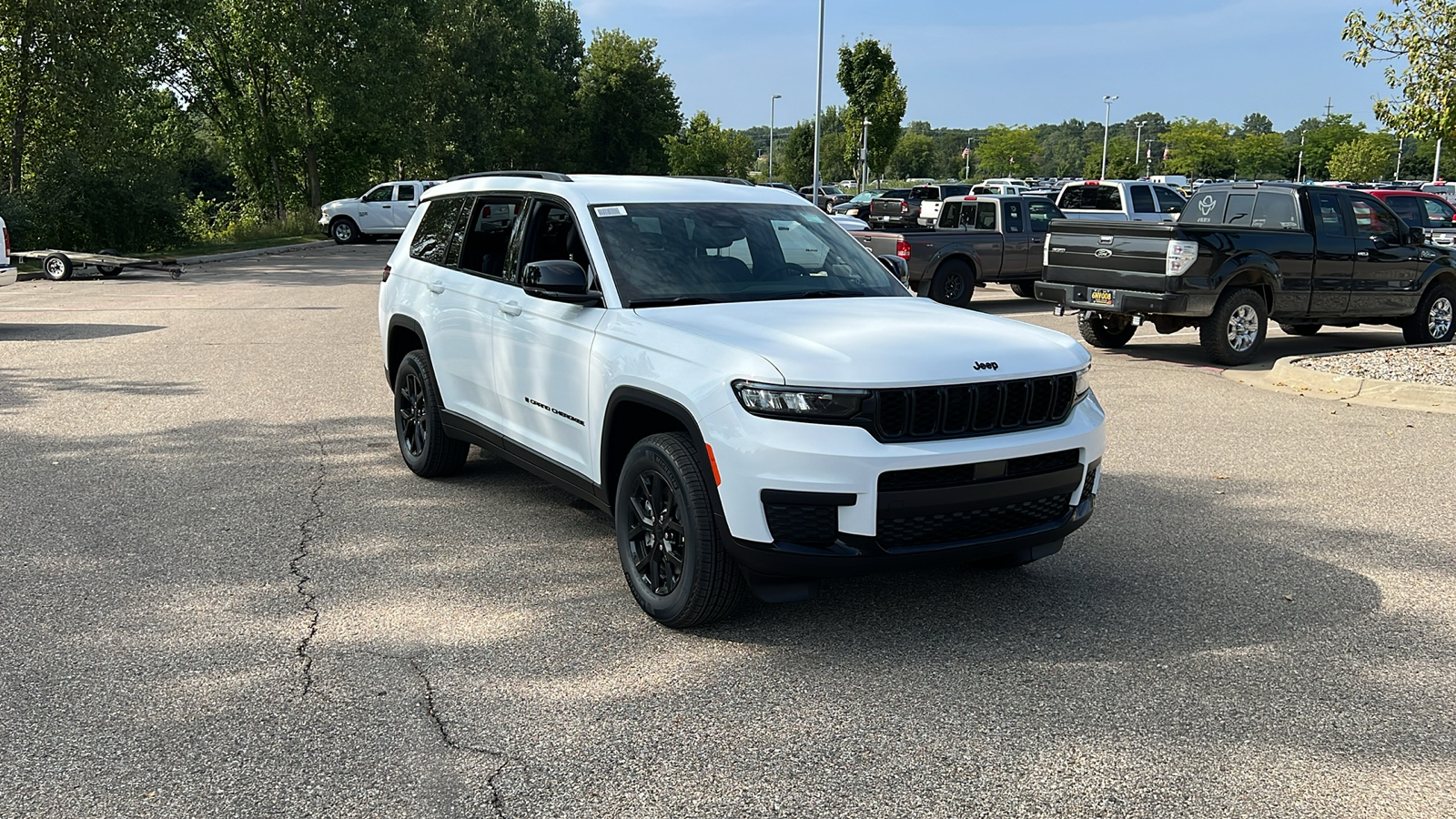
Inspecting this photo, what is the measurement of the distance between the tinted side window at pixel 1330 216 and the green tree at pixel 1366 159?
328ft

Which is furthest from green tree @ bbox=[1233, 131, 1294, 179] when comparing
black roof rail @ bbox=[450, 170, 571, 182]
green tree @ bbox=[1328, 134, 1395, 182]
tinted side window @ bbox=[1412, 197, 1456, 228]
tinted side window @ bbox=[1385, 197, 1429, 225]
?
black roof rail @ bbox=[450, 170, 571, 182]

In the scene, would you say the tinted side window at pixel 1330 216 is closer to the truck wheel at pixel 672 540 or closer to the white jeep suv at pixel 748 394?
the white jeep suv at pixel 748 394

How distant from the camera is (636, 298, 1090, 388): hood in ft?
14.2

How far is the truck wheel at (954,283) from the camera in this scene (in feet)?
60.0

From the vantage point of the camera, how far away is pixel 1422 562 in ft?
19.2

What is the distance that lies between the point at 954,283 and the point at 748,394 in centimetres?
1480

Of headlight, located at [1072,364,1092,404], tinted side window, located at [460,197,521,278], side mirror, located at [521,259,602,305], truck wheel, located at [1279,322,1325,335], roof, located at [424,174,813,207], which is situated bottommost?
truck wheel, located at [1279,322,1325,335]

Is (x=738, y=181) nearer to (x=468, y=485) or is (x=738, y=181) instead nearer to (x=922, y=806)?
(x=468, y=485)

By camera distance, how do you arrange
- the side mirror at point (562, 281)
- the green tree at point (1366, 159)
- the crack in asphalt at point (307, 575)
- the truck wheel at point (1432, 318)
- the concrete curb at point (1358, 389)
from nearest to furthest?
the crack in asphalt at point (307, 575) < the side mirror at point (562, 281) < the concrete curb at point (1358, 389) < the truck wheel at point (1432, 318) < the green tree at point (1366, 159)

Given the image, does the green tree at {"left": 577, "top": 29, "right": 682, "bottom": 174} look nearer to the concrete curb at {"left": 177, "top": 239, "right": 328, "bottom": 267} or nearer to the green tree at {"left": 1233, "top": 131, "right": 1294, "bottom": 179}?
the concrete curb at {"left": 177, "top": 239, "right": 328, "bottom": 267}

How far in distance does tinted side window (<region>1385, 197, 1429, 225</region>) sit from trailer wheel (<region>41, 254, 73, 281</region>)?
84.2 feet

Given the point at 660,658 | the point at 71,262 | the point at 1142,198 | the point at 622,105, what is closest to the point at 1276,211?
the point at 660,658

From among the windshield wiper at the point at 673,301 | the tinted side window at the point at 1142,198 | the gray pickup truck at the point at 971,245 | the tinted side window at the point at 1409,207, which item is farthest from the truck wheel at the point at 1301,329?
the windshield wiper at the point at 673,301

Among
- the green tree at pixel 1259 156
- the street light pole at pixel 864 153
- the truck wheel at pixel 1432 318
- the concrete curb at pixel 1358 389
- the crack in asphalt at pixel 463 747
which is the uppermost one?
the green tree at pixel 1259 156
